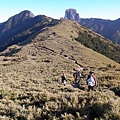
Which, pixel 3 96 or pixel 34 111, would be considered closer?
pixel 34 111

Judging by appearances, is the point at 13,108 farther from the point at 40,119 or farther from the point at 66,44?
the point at 66,44

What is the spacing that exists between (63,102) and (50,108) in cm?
65

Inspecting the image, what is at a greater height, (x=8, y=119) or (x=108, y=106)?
(x=108, y=106)

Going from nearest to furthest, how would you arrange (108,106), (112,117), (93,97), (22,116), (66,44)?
1. (112,117)
2. (108,106)
3. (22,116)
4. (93,97)
5. (66,44)

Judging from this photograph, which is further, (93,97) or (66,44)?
(66,44)

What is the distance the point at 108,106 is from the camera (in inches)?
336

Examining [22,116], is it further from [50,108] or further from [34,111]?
[50,108]

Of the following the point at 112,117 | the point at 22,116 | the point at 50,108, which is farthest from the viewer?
the point at 50,108

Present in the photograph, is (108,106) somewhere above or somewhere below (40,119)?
above

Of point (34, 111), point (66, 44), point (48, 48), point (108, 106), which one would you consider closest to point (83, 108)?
point (108, 106)

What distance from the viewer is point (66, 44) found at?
296 feet

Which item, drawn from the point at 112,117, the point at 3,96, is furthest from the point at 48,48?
the point at 112,117

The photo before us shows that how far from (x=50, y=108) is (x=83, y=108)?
1.25 metres

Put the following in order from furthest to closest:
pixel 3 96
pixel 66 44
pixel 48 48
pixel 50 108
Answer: pixel 66 44 < pixel 48 48 < pixel 3 96 < pixel 50 108
